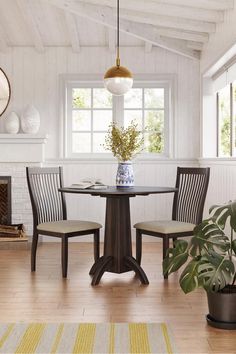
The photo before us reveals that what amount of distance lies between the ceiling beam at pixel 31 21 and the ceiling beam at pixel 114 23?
31 centimetres

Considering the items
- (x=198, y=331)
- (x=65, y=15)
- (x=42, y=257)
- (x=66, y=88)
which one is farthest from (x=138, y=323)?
(x=66, y=88)

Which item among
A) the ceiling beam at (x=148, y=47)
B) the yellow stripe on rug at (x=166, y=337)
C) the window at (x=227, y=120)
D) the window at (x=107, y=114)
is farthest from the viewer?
the window at (x=107, y=114)

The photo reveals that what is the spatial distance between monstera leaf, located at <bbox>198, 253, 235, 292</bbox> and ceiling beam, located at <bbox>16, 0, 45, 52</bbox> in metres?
3.21

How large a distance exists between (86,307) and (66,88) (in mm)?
3540

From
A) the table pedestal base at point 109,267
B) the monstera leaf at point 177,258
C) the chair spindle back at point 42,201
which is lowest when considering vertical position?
the table pedestal base at point 109,267

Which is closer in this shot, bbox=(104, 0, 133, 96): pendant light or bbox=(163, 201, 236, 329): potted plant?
bbox=(163, 201, 236, 329): potted plant

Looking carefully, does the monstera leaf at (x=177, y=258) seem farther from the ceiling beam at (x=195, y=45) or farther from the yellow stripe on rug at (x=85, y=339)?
the ceiling beam at (x=195, y=45)

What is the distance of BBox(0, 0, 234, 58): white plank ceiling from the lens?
5078mm

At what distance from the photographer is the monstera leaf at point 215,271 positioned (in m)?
3.10

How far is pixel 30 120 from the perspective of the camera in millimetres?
6266

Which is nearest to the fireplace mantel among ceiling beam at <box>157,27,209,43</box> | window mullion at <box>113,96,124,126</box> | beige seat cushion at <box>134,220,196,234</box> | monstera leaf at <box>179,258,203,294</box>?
window mullion at <box>113,96,124,126</box>

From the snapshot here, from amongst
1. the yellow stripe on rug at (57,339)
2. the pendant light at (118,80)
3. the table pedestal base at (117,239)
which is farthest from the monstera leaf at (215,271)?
the pendant light at (118,80)

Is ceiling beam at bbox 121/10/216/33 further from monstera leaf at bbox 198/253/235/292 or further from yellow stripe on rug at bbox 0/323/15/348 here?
yellow stripe on rug at bbox 0/323/15/348

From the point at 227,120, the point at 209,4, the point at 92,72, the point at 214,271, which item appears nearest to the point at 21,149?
the point at 92,72
